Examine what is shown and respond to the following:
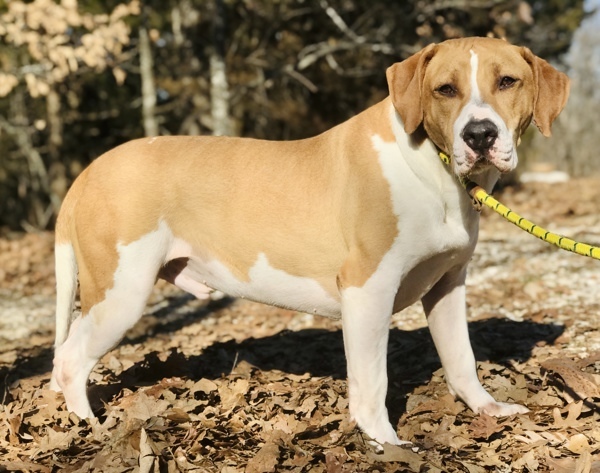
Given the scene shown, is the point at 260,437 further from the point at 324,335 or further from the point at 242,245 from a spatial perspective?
the point at 324,335

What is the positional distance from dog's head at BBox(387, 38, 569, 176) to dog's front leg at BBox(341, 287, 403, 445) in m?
0.76

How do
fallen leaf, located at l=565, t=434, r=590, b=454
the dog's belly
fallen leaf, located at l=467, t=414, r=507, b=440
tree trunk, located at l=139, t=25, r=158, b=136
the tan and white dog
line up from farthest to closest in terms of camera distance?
1. tree trunk, located at l=139, t=25, r=158, b=136
2. the dog's belly
3. fallen leaf, located at l=467, t=414, r=507, b=440
4. fallen leaf, located at l=565, t=434, r=590, b=454
5. the tan and white dog

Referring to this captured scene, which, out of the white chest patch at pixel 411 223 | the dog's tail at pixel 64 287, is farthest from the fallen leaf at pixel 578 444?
the dog's tail at pixel 64 287

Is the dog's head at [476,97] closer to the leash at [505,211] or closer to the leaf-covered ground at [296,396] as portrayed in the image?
the leash at [505,211]

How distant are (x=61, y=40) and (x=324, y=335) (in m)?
7.02

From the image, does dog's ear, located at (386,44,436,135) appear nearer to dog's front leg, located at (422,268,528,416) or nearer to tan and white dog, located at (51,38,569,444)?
tan and white dog, located at (51,38,569,444)

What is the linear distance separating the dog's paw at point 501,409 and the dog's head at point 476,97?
1429mm

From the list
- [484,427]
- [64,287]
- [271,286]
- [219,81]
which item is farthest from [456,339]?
[219,81]

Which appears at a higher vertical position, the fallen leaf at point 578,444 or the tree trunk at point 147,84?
the fallen leaf at point 578,444

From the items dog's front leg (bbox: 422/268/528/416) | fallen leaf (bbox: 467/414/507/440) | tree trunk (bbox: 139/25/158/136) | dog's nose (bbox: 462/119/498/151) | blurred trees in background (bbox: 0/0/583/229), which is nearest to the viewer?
dog's nose (bbox: 462/119/498/151)

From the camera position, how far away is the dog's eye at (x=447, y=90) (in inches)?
138

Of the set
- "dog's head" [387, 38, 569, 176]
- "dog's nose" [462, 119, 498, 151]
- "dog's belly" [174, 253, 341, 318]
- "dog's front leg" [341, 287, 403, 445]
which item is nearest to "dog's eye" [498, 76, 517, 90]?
"dog's head" [387, 38, 569, 176]

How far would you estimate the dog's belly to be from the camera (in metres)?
4.02

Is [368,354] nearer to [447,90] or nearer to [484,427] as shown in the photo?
[484,427]
